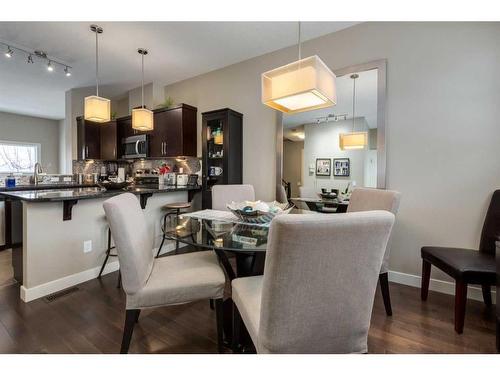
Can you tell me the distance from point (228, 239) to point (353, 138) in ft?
6.32

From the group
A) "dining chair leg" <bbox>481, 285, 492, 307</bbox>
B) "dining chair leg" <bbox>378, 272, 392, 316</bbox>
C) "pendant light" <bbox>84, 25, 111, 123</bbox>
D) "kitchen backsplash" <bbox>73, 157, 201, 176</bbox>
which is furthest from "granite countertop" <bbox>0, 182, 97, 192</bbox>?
"dining chair leg" <bbox>481, 285, 492, 307</bbox>

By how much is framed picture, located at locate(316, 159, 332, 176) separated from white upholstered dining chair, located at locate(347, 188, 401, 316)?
0.70 m

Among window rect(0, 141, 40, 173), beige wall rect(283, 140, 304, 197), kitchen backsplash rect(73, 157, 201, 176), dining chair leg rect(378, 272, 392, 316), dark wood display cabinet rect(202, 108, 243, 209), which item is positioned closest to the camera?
dining chair leg rect(378, 272, 392, 316)

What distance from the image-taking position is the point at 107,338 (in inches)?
61.0

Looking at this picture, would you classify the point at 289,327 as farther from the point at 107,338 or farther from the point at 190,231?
the point at 107,338

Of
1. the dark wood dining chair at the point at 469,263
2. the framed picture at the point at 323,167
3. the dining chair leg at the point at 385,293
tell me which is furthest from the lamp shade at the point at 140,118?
the dark wood dining chair at the point at 469,263

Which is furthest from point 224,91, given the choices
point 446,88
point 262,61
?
point 446,88

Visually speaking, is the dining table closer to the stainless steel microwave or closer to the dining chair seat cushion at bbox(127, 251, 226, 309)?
the dining chair seat cushion at bbox(127, 251, 226, 309)

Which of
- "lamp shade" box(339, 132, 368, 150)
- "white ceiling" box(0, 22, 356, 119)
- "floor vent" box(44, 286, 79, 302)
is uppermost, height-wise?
"white ceiling" box(0, 22, 356, 119)

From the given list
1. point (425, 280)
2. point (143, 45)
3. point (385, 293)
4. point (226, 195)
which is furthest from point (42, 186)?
point (425, 280)

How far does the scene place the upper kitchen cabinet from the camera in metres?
3.72

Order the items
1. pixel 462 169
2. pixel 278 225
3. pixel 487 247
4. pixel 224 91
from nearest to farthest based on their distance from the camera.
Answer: pixel 278 225 → pixel 487 247 → pixel 462 169 → pixel 224 91

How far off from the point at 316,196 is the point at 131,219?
6.98ft

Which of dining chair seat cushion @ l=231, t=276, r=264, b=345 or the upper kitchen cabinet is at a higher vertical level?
the upper kitchen cabinet
